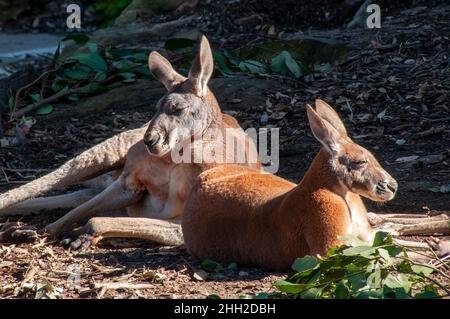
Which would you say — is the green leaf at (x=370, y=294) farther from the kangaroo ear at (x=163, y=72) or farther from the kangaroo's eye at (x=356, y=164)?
the kangaroo ear at (x=163, y=72)

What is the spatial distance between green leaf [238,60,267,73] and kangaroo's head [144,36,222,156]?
2537 millimetres

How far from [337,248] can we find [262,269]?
981 mm

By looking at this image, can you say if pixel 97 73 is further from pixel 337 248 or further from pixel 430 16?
pixel 337 248

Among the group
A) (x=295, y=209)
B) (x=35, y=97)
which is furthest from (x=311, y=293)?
(x=35, y=97)

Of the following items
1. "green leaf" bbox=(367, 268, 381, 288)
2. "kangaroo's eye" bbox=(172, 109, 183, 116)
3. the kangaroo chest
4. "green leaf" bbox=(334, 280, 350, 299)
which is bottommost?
"green leaf" bbox=(334, 280, 350, 299)

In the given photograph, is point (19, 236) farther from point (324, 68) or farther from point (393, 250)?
point (324, 68)

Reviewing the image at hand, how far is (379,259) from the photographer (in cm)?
441

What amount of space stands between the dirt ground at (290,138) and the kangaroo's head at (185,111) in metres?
0.66

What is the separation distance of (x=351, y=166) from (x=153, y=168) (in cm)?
206

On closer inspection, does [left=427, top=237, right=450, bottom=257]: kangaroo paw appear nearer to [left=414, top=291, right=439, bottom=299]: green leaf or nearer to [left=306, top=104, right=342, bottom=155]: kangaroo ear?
[left=306, top=104, right=342, bottom=155]: kangaroo ear

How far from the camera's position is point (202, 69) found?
6.63 metres

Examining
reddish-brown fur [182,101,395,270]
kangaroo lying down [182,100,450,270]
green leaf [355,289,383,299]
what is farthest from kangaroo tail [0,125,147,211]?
green leaf [355,289,383,299]

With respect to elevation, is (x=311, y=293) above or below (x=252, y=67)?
below

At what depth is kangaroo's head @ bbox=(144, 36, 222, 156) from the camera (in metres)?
6.38
